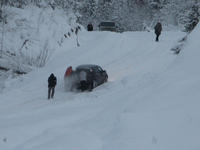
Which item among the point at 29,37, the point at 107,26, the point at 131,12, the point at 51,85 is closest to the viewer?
the point at 51,85

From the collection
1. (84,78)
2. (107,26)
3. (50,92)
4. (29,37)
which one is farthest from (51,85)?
(107,26)

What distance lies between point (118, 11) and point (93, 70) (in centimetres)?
4839

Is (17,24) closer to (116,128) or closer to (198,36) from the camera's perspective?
(198,36)

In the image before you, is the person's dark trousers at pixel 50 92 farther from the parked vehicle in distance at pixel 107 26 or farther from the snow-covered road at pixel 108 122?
the parked vehicle in distance at pixel 107 26

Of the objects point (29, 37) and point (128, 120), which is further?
point (29, 37)

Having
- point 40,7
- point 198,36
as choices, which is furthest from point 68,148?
point 40,7

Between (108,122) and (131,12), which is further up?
(131,12)

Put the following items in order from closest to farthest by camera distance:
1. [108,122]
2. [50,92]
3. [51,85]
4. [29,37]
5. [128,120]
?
[128,120]
[108,122]
[51,85]
[50,92]
[29,37]

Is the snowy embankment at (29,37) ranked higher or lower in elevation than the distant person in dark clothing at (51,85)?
higher

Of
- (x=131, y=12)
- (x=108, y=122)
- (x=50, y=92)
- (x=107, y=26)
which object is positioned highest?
(x=131, y=12)

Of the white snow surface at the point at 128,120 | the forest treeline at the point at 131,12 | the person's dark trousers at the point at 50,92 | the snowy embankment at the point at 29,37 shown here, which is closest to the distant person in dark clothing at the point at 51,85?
the person's dark trousers at the point at 50,92

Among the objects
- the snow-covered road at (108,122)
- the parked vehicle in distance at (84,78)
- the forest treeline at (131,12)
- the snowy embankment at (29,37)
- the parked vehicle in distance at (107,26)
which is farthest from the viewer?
the forest treeline at (131,12)

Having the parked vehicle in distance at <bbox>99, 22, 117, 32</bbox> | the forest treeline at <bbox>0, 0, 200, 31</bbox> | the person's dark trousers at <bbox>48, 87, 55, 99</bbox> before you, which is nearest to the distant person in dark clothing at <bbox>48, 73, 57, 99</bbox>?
the person's dark trousers at <bbox>48, 87, 55, 99</bbox>

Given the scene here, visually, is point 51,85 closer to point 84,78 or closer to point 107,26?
point 84,78
